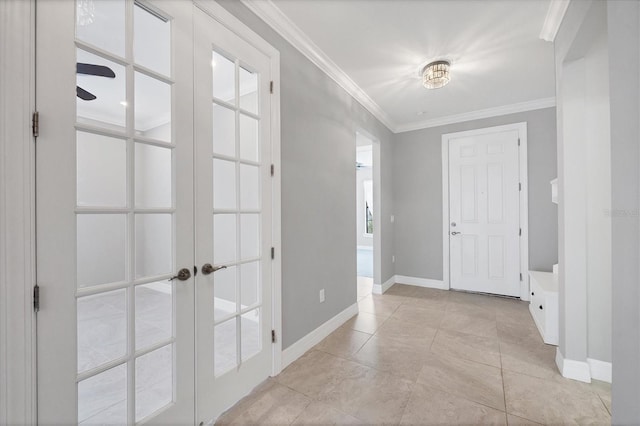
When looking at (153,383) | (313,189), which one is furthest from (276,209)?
(153,383)

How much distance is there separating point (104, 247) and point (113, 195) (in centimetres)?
26

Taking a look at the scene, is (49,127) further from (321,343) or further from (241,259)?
(321,343)

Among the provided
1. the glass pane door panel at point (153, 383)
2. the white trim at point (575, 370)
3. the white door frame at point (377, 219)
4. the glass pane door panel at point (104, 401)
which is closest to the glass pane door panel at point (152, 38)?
the glass pane door panel at point (153, 383)

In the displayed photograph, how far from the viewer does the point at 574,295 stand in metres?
1.89

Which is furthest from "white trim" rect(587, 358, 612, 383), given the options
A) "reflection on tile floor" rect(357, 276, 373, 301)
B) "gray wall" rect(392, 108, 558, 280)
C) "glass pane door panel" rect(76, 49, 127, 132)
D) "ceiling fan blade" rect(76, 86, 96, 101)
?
"ceiling fan blade" rect(76, 86, 96, 101)

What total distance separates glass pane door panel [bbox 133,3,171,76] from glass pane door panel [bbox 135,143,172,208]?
0.43 metres

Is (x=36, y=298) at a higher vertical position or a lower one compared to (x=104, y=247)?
lower

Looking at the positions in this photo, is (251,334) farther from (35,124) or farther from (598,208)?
(598,208)

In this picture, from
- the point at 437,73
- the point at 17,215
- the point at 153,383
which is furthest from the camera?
the point at 437,73

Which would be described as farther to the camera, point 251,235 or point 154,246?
point 251,235

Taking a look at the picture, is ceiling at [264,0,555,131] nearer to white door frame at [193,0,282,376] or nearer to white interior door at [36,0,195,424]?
white door frame at [193,0,282,376]

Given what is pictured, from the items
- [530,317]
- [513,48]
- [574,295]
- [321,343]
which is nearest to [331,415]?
[321,343]

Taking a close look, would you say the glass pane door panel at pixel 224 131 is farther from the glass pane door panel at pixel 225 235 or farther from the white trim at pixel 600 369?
the white trim at pixel 600 369

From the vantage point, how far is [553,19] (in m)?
1.97
